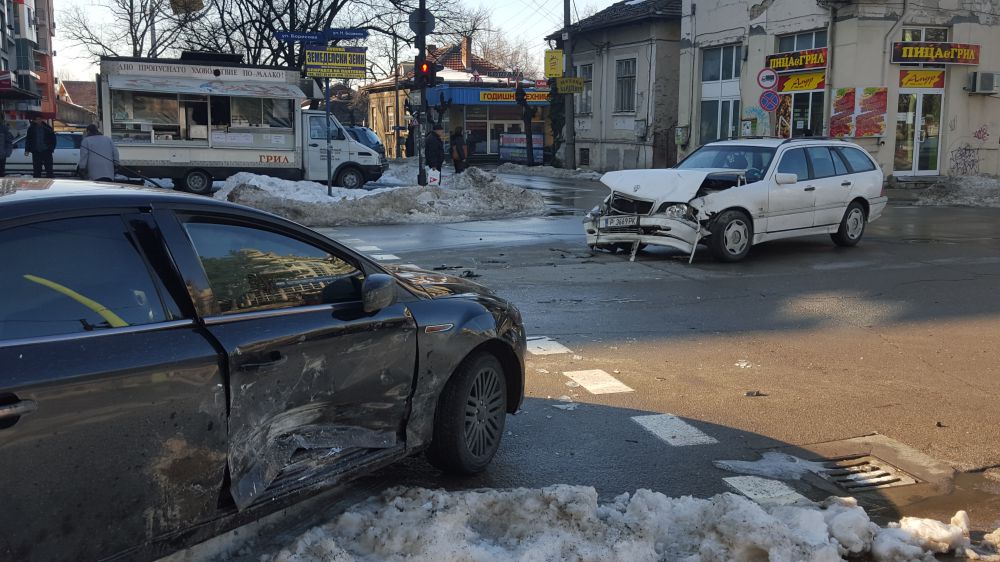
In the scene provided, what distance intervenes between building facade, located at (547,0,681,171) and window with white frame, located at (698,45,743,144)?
2.81m

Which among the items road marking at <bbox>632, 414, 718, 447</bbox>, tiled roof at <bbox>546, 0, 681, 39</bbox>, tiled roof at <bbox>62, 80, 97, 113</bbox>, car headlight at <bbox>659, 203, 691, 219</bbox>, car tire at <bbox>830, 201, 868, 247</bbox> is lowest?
road marking at <bbox>632, 414, 718, 447</bbox>

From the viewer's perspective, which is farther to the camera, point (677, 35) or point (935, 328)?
point (677, 35)

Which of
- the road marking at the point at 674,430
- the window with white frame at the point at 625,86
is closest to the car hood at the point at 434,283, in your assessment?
the road marking at the point at 674,430

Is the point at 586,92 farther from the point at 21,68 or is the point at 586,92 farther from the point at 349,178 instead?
the point at 21,68

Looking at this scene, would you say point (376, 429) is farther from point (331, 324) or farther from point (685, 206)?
point (685, 206)

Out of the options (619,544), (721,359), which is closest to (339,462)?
(619,544)

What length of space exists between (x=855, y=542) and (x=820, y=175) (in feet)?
35.0

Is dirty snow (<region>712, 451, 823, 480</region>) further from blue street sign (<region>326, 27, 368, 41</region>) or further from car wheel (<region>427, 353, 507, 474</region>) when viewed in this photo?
blue street sign (<region>326, 27, 368, 41</region>)

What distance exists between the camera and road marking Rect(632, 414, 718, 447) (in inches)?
220

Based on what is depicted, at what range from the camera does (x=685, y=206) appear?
41.2ft

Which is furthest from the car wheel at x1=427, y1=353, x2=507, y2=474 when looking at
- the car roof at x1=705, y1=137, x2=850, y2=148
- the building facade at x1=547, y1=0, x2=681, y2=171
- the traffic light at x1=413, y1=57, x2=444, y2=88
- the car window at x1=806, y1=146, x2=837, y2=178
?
the building facade at x1=547, y1=0, x2=681, y2=171

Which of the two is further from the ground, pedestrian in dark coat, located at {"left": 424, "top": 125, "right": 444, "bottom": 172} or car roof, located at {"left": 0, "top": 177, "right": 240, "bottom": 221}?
pedestrian in dark coat, located at {"left": 424, "top": 125, "right": 444, "bottom": 172}

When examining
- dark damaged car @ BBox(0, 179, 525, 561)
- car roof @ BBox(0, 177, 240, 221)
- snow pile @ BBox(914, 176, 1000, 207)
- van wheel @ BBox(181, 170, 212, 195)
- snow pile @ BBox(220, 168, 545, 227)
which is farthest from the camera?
van wheel @ BBox(181, 170, 212, 195)

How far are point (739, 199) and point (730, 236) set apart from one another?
20.6 inches
